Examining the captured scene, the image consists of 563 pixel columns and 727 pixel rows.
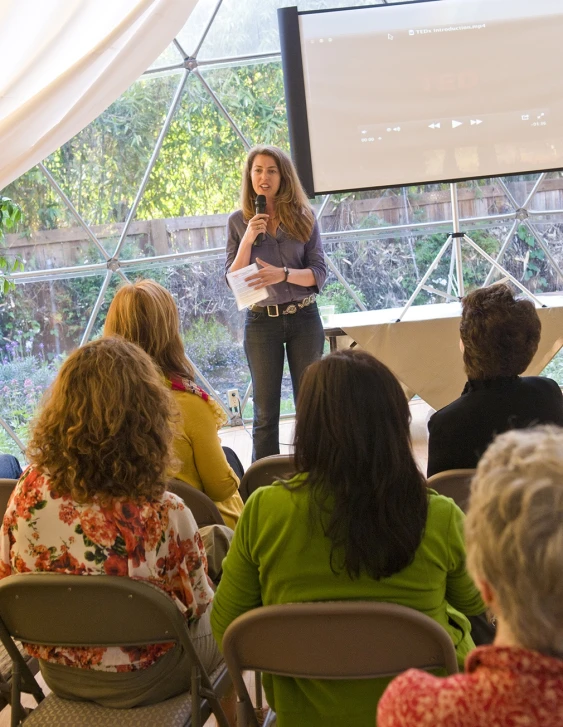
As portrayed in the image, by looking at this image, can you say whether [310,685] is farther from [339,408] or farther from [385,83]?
[385,83]

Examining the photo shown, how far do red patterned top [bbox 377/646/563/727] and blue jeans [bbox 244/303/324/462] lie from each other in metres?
3.12

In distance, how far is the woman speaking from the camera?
13.5 ft

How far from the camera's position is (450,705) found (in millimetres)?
981

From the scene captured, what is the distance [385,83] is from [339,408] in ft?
12.4

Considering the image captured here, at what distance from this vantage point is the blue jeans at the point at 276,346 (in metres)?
4.15

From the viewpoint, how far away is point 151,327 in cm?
272

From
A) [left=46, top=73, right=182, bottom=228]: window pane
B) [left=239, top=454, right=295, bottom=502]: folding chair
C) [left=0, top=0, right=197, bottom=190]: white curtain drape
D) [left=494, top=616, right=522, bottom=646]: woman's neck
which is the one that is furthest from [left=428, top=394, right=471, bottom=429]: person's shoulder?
[left=46, top=73, right=182, bottom=228]: window pane

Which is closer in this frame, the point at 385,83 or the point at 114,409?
the point at 114,409

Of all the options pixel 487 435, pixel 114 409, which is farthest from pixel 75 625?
pixel 487 435

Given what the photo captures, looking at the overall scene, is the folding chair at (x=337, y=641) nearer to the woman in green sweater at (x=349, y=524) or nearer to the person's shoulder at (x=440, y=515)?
the woman in green sweater at (x=349, y=524)

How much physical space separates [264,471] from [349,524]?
962 mm

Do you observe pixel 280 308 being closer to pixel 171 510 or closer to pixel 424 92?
pixel 424 92

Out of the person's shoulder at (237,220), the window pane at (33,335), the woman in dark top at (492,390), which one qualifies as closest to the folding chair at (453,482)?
the woman in dark top at (492,390)

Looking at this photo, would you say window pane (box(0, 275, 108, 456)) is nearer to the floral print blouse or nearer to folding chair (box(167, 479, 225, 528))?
folding chair (box(167, 479, 225, 528))
